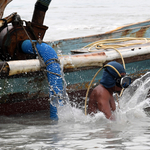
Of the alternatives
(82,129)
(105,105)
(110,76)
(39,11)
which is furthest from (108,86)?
(39,11)

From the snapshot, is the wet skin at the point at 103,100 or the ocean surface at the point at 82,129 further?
the wet skin at the point at 103,100

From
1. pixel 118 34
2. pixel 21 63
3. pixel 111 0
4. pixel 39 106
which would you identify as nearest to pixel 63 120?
pixel 39 106

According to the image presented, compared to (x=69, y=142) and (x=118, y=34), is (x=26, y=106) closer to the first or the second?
(x=69, y=142)

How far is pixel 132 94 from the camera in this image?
577 centimetres

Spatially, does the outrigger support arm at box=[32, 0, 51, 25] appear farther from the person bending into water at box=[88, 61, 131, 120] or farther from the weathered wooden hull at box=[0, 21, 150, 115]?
the person bending into water at box=[88, 61, 131, 120]

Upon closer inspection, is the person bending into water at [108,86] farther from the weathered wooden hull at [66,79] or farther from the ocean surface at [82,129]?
the weathered wooden hull at [66,79]

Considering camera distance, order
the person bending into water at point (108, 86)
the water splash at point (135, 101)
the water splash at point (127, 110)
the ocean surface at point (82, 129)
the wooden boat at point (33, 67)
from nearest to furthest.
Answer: the ocean surface at point (82, 129) < the person bending into water at point (108, 86) < the water splash at point (127, 110) < the water splash at point (135, 101) < the wooden boat at point (33, 67)

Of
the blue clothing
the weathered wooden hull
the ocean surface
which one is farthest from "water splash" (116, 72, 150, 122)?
the blue clothing

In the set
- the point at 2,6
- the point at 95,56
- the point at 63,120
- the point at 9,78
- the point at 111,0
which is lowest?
the point at 63,120

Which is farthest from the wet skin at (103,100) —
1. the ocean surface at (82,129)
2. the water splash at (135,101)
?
the water splash at (135,101)

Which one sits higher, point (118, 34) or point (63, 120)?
point (118, 34)

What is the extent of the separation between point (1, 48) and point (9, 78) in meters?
0.74

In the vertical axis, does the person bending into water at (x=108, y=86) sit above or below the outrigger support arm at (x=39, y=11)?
below

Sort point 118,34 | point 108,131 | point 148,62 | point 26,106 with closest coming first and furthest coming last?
point 108,131 < point 26,106 < point 148,62 < point 118,34
